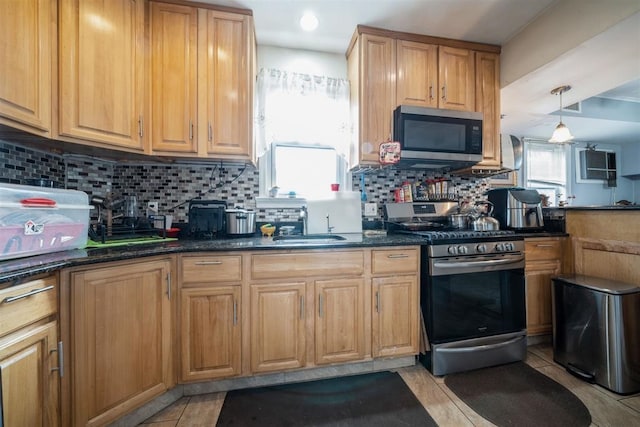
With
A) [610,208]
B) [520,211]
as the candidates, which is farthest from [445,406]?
[610,208]


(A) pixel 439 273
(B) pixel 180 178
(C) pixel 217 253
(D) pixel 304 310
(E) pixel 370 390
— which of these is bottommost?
(E) pixel 370 390

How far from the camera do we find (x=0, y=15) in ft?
3.49

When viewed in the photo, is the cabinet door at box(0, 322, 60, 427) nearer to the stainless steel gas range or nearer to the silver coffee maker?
the stainless steel gas range

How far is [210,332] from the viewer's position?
4.82 ft

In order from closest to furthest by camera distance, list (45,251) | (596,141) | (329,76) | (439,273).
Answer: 1. (45,251)
2. (439,273)
3. (329,76)
4. (596,141)

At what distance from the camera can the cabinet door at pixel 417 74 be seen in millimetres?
2105

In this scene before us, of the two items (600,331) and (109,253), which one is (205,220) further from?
(600,331)

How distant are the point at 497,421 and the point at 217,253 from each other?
1.74 m

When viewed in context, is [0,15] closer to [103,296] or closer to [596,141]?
[103,296]

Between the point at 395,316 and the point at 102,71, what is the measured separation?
2328 mm

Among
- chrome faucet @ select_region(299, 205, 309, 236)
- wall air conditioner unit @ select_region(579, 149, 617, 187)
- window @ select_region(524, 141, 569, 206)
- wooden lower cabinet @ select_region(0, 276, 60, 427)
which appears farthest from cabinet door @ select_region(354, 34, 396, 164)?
wall air conditioner unit @ select_region(579, 149, 617, 187)

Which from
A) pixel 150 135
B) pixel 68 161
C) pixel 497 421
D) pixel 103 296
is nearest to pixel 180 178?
pixel 150 135

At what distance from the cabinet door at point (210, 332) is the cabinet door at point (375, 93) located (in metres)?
1.44

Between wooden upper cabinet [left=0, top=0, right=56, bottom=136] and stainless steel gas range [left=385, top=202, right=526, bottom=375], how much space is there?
224 centimetres
